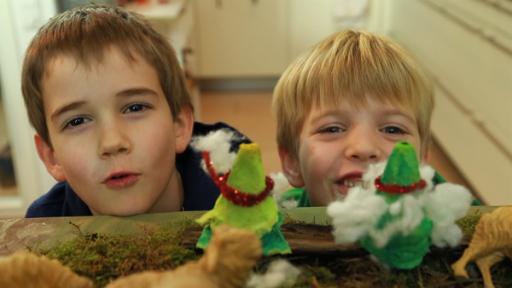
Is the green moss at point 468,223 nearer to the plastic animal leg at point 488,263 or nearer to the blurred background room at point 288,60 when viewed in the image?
the plastic animal leg at point 488,263

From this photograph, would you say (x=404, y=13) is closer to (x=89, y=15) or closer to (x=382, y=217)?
(x=89, y=15)

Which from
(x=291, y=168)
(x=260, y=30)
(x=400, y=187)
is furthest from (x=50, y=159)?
(x=260, y=30)

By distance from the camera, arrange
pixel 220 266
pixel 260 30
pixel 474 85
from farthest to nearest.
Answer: pixel 260 30 < pixel 474 85 < pixel 220 266

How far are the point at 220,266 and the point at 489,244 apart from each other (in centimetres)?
26

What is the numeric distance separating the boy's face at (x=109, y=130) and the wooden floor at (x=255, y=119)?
1.69 meters

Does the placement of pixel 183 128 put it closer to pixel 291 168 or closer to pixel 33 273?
pixel 291 168

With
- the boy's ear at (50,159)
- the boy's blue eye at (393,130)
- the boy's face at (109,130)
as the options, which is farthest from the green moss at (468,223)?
the boy's ear at (50,159)

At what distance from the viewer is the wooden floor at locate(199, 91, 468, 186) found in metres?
2.59

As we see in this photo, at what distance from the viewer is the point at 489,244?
1.66 ft

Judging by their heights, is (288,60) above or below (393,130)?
below

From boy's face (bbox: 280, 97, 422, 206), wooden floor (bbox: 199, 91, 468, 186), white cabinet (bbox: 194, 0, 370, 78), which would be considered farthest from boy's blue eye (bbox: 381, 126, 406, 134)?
white cabinet (bbox: 194, 0, 370, 78)

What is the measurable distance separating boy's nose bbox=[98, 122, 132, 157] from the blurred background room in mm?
1236

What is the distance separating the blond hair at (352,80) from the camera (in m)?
0.90

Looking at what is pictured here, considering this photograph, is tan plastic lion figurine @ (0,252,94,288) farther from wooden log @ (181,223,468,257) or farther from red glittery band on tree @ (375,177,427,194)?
red glittery band on tree @ (375,177,427,194)
